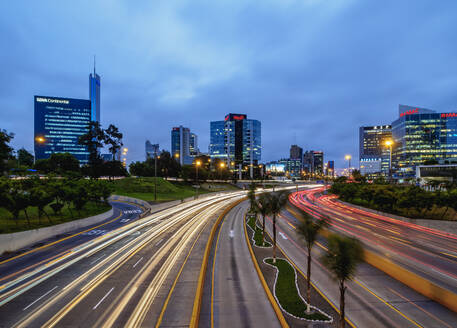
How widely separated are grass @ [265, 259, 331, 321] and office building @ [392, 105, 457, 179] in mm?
169961

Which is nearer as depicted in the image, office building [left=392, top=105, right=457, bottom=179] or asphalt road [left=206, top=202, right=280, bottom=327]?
asphalt road [left=206, top=202, right=280, bottom=327]

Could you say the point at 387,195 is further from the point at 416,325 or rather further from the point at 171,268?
the point at 171,268

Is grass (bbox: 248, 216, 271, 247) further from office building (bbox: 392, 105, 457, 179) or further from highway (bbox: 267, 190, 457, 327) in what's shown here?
office building (bbox: 392, 105, 457, 179)

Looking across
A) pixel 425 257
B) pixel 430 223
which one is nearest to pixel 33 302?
pixel 425 257

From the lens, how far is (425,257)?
771 inches

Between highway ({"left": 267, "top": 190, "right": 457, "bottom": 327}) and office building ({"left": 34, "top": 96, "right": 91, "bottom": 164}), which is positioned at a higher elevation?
office building ({"left": 34, "top": 96, "right": 91, "bottom": 164})

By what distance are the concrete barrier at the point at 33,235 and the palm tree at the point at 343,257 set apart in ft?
95.0

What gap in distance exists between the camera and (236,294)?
537 inches

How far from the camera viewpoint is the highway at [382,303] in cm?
1118

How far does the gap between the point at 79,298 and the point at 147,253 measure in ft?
25.5

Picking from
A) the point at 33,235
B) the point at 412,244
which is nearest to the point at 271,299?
the point at 412,244

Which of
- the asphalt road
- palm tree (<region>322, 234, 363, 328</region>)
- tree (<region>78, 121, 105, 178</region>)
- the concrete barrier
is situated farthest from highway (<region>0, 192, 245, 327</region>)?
tree (<region>78, 121, 105, 178</region>)

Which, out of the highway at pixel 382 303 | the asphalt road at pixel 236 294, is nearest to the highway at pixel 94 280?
the asphalt road at pixel 236 294

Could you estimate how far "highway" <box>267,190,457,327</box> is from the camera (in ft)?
36.7
